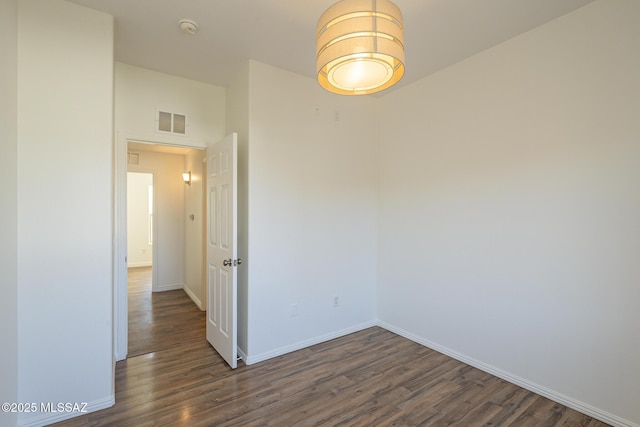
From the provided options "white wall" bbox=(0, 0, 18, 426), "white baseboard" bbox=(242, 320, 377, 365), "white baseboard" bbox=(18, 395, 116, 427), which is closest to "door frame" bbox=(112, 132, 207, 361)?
"white baseboard" bbox=(18, 395, 116, 427)

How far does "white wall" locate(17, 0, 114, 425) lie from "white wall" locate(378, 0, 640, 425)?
2867mm

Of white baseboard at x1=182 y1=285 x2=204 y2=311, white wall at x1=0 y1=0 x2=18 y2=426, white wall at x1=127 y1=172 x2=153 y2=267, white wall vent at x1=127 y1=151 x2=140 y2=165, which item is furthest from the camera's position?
white wall at x1=127 y1=172 x2=153 y2=267

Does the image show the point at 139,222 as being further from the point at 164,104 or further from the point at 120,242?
the point at 164,104

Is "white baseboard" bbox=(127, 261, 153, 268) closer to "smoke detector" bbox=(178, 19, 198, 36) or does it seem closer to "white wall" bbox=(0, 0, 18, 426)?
"white wall" bbox=(0, 0, 18, 426)

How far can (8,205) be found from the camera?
1776 mm

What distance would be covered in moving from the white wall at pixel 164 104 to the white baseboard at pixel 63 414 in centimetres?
225

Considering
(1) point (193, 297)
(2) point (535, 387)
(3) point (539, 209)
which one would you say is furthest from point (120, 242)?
(2) point (535, 387)

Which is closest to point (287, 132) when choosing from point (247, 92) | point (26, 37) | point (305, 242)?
point (247, 92)

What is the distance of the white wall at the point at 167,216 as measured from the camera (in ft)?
17.7

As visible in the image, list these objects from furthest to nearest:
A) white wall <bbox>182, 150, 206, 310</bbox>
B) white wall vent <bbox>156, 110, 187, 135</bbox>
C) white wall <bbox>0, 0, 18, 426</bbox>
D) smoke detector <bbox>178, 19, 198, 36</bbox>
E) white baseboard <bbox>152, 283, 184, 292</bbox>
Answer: white baseboard <bbox>152, 283, 184, 292</bbox> → white wall <bbox>182, 150, 206, 310</bbox> → white wall vent <bbox>156, 110, 187, 135</bbox> → smoke detector <bbox>178, 19, 198, 36</bbox> → white wall <bbox>0, 0, 18, 426</bbox>

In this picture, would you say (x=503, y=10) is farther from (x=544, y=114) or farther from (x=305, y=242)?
(x=305, y=242)

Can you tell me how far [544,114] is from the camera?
7.62ft

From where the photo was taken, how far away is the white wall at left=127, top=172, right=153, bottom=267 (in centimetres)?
763

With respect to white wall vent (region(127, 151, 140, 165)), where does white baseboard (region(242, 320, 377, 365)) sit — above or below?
below
